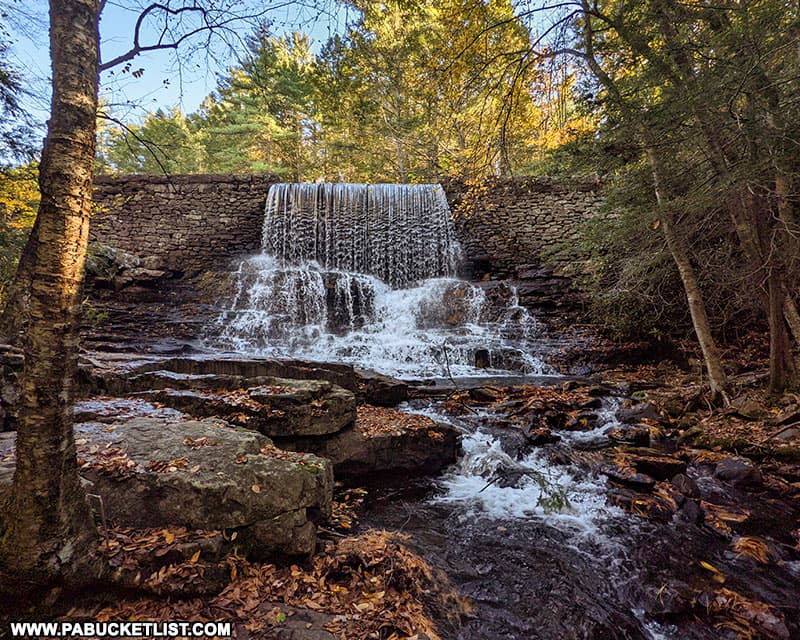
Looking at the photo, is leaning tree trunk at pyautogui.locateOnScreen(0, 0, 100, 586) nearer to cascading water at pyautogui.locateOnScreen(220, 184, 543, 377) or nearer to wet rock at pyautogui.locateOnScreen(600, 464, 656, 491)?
wet rock at pyautogui.locateOnScreen(600, 464, 656, 491)

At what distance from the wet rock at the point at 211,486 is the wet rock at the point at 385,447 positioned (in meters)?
1.13

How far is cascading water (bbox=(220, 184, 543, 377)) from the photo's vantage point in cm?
902

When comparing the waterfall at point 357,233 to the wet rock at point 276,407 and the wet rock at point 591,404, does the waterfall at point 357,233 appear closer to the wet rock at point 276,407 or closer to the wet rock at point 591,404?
the wet rock at point 591,404

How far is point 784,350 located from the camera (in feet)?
15.9

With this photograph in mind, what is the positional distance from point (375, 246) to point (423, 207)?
2.46m

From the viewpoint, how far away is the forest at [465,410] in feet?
5.02

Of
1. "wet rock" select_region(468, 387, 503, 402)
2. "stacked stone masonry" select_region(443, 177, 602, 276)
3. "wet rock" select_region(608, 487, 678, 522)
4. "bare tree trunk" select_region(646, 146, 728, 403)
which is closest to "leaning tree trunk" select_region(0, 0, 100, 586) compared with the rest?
"wet rock" select_region(608, 487, 678, 522)

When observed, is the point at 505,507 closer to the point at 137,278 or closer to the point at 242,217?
the point at 137,278

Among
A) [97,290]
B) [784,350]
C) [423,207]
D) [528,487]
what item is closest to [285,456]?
[528,487]

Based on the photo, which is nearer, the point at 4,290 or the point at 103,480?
the point at 103,480

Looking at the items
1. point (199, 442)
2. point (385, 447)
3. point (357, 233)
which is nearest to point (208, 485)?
point (199, 442)

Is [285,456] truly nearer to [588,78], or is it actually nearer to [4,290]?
[588,78]

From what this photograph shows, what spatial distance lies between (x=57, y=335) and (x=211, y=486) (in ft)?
3.65

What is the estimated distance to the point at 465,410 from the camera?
553 centimetres
